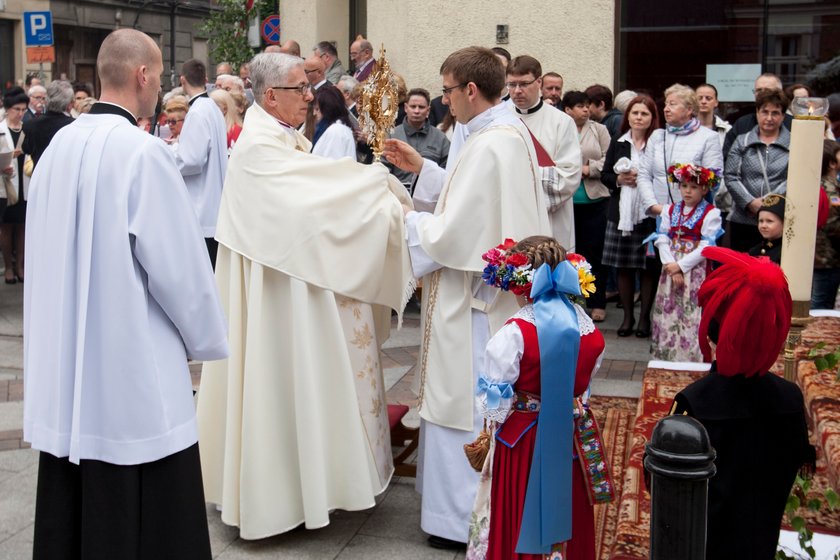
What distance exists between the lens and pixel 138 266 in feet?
11.2

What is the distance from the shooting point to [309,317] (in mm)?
4602

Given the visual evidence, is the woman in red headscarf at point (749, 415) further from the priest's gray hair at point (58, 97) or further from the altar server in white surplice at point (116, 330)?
the priest's gray hair at point (58, 97)

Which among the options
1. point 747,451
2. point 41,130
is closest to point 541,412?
point 747,451

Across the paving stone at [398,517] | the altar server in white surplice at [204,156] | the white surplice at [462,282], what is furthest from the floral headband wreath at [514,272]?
the altar server in white surplice at [204,156]

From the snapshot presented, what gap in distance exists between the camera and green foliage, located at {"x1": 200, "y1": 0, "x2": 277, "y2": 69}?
1706cm

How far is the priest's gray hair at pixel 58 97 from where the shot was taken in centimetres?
1034

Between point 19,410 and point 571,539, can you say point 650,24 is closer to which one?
point 19,410

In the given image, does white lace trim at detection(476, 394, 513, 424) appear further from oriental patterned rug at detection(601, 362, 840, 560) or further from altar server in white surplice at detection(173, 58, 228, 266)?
altar server in white surplice at detection(173, 58, 228, 266)

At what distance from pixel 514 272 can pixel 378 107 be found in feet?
4.49

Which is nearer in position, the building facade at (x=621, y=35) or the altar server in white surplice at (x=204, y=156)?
the altar server in white surplice at (x=204, y=156)

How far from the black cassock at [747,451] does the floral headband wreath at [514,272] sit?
0.71 meters

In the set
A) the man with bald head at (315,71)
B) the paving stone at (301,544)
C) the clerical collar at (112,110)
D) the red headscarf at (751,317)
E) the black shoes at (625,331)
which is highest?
the man with bald head at (315,71)

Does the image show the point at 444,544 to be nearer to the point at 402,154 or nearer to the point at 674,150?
the point at 402,154

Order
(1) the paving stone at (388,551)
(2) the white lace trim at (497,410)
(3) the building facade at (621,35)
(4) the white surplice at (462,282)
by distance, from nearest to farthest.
A: (2) the white lace trim at (497,410) → (4) the white surplice at (462,282) → (1) the paving stone at (388,551) → (3) the building facade at (621,35)
